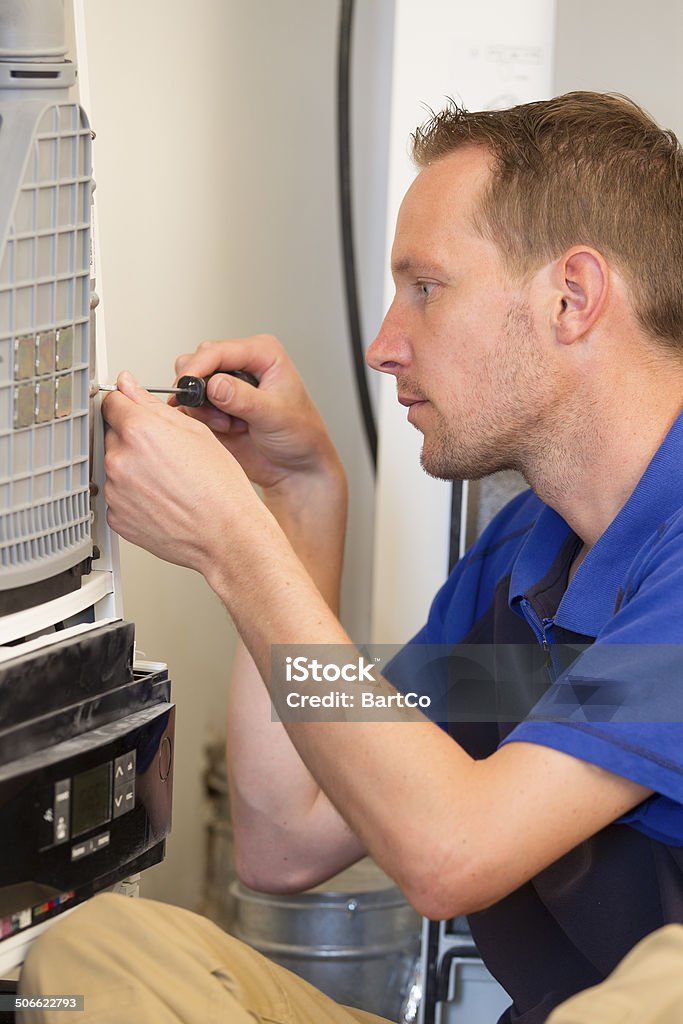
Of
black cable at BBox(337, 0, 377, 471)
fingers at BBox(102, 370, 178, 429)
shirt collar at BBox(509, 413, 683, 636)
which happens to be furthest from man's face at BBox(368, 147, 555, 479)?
black cable at BBox(337, 0, 377, 471)

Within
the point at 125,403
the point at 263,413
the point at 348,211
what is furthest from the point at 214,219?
the point at 125,403

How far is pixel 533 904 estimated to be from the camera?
105 centimetres

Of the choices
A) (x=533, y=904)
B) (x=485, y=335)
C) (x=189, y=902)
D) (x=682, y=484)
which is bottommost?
(x=189, y=902)

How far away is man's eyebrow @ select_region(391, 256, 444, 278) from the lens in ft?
3.46

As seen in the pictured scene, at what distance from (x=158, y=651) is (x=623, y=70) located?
0.93 m

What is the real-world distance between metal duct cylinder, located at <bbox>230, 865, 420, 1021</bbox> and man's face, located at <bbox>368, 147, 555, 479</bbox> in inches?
26.5

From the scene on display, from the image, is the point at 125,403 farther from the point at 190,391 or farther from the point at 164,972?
the point at 164,972

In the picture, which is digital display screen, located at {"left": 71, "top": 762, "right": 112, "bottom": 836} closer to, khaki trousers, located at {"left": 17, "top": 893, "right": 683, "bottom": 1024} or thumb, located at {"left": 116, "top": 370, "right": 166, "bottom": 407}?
khaki trousers, located at {"left": 17, "top": 893, "right": 683, "bottom": 1024}

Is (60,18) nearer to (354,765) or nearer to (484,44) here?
(354,765)

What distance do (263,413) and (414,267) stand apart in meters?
0.21

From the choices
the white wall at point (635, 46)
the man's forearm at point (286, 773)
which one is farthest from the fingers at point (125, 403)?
the white wall at point (635, 46)

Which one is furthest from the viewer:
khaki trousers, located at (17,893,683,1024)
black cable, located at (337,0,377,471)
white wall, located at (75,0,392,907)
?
black cable, located at (337,0,377,471)

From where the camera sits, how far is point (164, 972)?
2.68 feet

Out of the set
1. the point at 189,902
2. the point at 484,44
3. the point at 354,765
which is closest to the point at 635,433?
the point at 354,765
